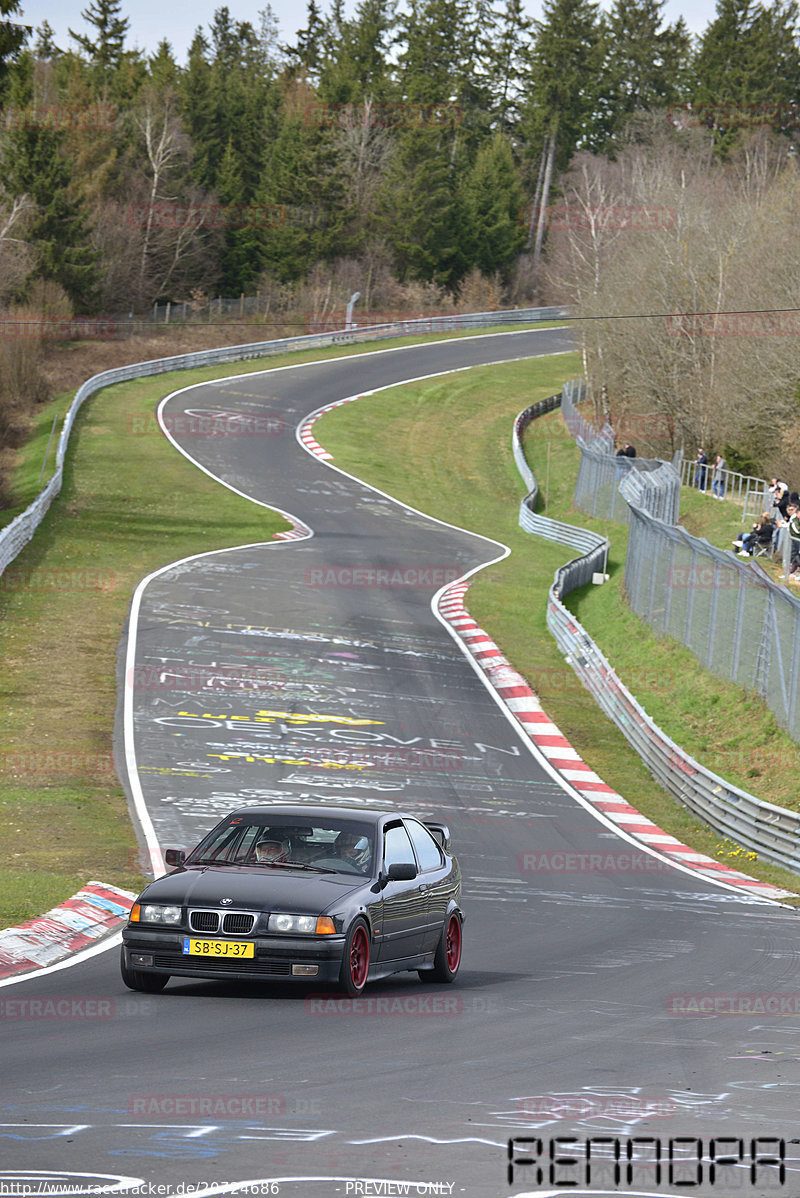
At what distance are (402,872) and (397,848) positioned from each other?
1.62 feet

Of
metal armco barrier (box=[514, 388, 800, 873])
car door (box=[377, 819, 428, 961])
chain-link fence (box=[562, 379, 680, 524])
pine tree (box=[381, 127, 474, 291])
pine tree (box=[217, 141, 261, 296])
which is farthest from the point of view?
pine tree (box=[381, 127, 474, 291])

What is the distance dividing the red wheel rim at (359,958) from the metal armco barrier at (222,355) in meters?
26.6

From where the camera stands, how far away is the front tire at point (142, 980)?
1010 cm

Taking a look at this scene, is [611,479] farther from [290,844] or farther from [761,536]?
[290,844]

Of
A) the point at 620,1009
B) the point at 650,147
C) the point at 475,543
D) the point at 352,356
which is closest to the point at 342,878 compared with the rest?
the point at 620,1009

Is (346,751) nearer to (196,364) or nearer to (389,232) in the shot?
(196,364)

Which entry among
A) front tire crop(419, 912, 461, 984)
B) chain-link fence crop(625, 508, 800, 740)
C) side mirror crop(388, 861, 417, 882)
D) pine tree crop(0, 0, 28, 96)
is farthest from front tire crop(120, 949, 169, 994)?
pine tree crop(0, 0, 28, 96)

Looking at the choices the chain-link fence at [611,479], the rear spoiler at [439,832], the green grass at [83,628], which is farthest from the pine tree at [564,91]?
the rear spoiler at [439,832]

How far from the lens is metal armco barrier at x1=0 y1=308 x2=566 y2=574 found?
39.2 metres

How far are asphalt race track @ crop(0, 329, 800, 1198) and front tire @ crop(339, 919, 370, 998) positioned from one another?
0.43 feet

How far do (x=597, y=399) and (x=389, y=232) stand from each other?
3770 centimetres

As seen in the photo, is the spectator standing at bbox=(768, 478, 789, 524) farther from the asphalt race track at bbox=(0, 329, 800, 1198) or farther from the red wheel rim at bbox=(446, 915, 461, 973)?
the red wheel rim at bbox=(446, 915, 461, 973)

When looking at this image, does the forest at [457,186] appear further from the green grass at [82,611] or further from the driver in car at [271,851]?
the driver in car at [271,851]

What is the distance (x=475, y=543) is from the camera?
50031mm
